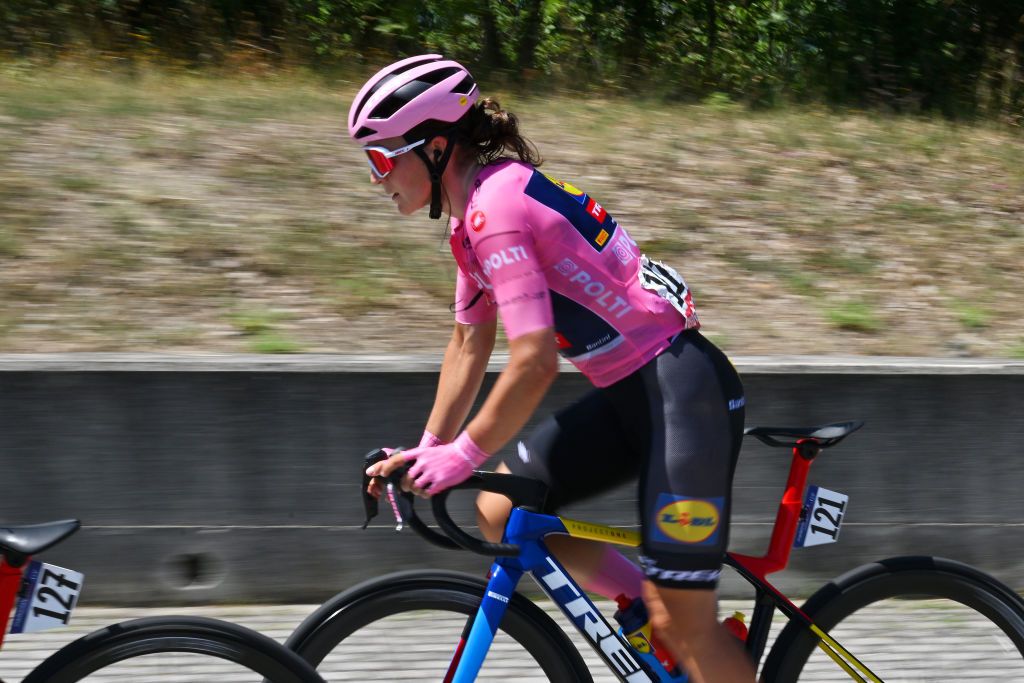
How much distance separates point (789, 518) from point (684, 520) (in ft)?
1.41

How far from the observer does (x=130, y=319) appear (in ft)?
15.6

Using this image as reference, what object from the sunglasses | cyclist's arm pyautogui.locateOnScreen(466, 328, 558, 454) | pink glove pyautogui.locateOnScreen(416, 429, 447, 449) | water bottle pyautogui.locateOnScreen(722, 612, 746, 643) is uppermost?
the sunglasses

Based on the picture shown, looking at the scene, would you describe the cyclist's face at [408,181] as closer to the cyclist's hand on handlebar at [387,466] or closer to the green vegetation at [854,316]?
the cyclist's hand on handlebar at [387,466]

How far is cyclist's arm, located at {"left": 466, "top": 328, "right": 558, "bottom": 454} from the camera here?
233 cm

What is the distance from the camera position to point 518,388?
2.35 metres

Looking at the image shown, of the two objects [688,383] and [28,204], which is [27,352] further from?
[688,383]

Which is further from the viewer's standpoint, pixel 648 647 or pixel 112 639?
pixel 648 647

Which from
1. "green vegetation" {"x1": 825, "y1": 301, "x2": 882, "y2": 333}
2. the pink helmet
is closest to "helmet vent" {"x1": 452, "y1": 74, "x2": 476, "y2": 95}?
the pink helmet

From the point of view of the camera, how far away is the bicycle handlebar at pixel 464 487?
2486mm

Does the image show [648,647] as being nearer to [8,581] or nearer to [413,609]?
[413,609]

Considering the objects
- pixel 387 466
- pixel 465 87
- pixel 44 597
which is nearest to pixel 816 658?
pixel 387 466

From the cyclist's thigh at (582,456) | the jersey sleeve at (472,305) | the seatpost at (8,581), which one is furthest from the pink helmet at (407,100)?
the seatpost at (8,581)

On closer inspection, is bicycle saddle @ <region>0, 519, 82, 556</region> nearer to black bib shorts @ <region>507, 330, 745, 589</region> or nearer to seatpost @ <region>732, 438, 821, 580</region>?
black bib shorts @ <region>507, 330, 745, 589</region>

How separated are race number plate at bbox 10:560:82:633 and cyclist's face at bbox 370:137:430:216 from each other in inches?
42.2
